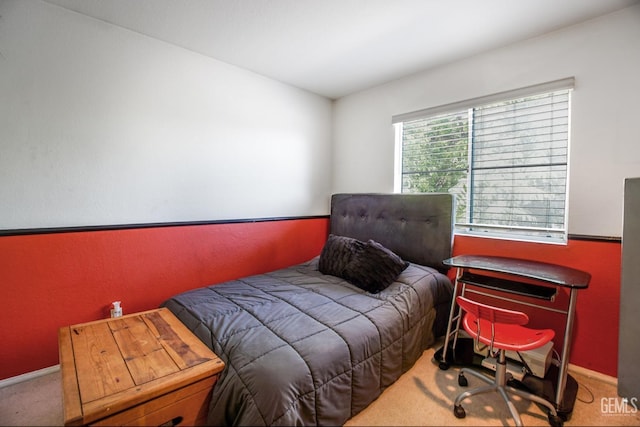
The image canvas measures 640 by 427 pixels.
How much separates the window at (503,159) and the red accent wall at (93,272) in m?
1.98

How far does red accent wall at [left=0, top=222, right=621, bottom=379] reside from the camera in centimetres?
183

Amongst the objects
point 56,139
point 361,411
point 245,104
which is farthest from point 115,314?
point 245,104

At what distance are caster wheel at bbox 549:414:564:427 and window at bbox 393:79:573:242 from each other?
3.94 ft

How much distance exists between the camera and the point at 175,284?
2.42 m

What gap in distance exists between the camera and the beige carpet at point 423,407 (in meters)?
1.57

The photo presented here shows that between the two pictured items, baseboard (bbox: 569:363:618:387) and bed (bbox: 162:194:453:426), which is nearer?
bed (bbox: 162:194:453:426)

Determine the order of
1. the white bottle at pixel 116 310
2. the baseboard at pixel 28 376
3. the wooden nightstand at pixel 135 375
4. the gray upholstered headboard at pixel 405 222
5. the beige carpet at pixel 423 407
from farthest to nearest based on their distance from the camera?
the gray upholstered headboard at pixel 405 222
the white bottle at pixel 116 310
the baseboard at pixel 28 376
the beige carpet at pixel 423 407
the wooden nightstand at pixel 135 375

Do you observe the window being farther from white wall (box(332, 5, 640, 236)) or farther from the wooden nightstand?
the wooden nightstand

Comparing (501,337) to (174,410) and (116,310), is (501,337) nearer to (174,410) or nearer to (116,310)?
(174,410)

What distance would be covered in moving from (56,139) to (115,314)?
1263mm

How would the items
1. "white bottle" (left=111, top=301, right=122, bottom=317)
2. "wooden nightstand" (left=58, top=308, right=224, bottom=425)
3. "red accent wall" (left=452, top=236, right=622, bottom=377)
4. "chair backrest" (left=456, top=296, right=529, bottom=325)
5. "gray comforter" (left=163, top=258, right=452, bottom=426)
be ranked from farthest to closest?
"white bottle" (left=111, top=301, right=122, bottom=317) → "red accent wall" (left=452, top=236, right=622, bottom=377) → "chair backrest" (left=456, top=296, right=529, bottom=325) → "gray comforter" (left=163, top=258, right=452, bottom=426) → "wooden nightstand" (left=58, top=308, right=224, bottom=425)

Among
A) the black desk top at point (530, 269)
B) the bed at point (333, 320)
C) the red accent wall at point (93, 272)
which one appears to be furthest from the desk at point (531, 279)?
the red accent wall at point (93, 272)

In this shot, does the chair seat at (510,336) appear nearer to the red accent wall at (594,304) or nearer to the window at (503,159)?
the red accent wall at (594,304)

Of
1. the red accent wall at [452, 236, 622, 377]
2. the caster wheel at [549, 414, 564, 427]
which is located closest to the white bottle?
the caster wheel at [549, 414, 564, 427]
